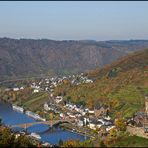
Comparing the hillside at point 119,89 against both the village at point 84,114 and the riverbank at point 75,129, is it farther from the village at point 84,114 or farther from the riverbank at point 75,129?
the riverbank at point 75,129

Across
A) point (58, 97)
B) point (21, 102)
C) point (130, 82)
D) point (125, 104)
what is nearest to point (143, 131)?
point (125, 104)

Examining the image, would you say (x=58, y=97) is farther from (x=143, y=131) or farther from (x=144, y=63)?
(x=143, y=131)

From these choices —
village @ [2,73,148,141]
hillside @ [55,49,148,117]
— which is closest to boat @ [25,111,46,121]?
village @ [2,73,148,141]

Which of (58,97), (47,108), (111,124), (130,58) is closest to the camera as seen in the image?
(111,124)

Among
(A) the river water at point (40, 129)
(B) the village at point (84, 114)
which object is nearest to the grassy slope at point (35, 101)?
(B) the village at point (84, 114)

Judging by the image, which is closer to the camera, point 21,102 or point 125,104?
point 125,104

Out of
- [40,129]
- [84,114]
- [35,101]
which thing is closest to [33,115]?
[84,114]

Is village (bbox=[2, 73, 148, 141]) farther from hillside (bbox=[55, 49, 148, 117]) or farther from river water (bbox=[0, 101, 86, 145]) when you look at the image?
river water (bbox=[0, 101, 86, 145])

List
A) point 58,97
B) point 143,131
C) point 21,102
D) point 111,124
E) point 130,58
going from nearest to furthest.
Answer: point 143,131, point 111,124, point 58,97, point 21,102, point 130,58
